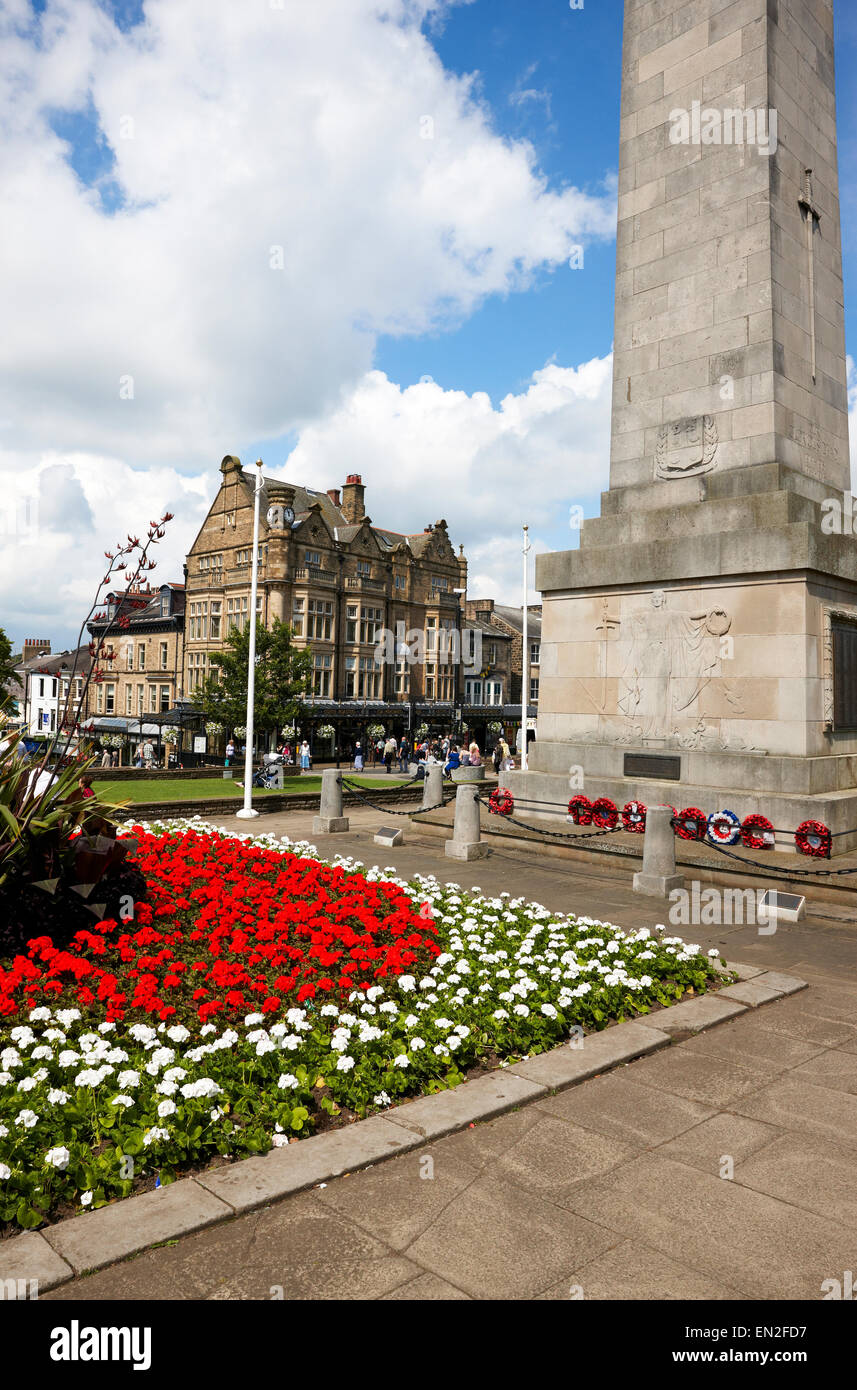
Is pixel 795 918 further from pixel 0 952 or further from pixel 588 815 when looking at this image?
pixel 0 952

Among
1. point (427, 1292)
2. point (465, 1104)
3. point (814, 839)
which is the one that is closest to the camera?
point (427, 1292)

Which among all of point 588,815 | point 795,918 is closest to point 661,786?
point 588,815

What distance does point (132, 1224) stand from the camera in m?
3.95

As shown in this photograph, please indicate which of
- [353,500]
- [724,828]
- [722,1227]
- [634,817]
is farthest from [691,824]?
[353,500]

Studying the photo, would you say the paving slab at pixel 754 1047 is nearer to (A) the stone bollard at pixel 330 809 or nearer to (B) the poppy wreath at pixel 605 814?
(B) the poppy wreath at pixel 605 814

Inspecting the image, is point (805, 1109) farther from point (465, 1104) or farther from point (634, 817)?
point (634, 817)

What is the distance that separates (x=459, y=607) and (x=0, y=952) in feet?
203

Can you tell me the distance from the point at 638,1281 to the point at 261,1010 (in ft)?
11.8

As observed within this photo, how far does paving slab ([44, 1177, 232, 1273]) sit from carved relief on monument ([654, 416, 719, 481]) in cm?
1408

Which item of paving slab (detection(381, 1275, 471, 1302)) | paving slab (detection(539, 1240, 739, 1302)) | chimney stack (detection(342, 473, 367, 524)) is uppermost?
chimney stack (detection(342, 473, 367, 524))

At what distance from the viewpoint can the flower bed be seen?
15.3 ft

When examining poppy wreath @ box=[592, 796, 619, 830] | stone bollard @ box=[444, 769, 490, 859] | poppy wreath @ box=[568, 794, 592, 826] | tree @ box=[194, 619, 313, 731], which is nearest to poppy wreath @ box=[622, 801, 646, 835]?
poppy wreath @ box=[592, 796, 619, 830]

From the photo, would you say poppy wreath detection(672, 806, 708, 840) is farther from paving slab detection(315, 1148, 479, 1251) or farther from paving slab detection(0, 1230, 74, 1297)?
paving slab detection(0, 1230, 74, 1297)

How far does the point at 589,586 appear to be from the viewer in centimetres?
1644
